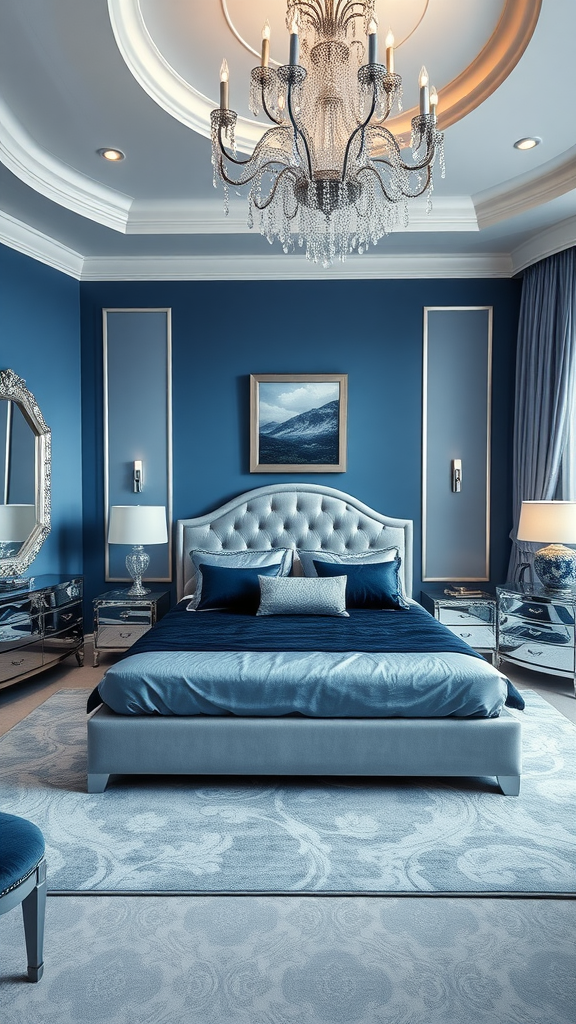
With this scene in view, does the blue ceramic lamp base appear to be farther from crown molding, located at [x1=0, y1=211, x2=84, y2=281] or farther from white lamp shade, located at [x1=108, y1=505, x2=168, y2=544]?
crown molding, located at [x1=0, y1=211, x2=84, y2=281]

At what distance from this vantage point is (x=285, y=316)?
204 inches

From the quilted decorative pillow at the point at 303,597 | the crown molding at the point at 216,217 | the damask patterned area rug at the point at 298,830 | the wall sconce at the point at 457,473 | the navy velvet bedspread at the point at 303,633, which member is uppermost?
the crown molding at the point at 216,217

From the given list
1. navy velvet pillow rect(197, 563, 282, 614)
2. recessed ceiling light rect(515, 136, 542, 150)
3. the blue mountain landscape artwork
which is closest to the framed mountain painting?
the blue mountain landscape artwork

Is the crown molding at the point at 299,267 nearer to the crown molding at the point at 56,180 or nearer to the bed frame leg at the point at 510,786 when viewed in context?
the crown molding at the point at 56,180

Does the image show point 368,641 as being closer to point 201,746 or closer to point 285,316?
point 201,746

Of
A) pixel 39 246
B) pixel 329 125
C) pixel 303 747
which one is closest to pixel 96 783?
pixel 303 747

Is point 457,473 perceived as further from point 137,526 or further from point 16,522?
point 16,522

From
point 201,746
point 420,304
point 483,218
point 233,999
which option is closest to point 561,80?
point 483,218

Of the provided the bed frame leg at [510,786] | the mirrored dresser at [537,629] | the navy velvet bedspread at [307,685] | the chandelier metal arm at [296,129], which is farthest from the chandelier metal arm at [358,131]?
the mirrored dresser at [537,629]

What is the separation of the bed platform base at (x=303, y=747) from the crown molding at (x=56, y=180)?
3111 mm

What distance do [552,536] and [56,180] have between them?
391 centimetres

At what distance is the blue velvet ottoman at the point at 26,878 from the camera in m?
1.60

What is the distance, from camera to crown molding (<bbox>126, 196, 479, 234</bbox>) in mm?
4520

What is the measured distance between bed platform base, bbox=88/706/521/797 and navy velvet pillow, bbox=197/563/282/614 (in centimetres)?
146
